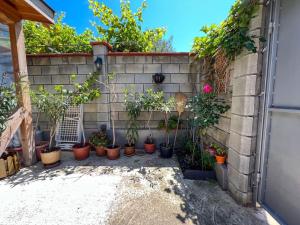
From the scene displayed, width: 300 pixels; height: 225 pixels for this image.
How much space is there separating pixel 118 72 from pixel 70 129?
189 cm

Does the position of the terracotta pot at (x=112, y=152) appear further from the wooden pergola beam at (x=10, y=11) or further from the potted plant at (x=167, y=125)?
the wooden pergola beam at (x=10, y=11)

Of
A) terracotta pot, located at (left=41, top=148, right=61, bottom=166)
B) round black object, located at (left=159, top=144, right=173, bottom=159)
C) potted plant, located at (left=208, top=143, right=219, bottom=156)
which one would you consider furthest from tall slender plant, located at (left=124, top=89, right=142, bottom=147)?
potted plant, located at (left=208, top=143, right=219, bottom=156)

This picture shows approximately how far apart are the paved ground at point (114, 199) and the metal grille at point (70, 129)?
924mm

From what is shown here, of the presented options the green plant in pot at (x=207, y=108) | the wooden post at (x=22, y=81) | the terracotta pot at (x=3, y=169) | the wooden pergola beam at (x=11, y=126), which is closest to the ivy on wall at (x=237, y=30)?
the green plant in pot at (x=207, y=108)

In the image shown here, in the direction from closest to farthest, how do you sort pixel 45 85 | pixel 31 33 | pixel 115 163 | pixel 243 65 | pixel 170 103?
pixel 243 65
pixel 115 163
pixel 170 103
pixel 45 85
pixel 31 33

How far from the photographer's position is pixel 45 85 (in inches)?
151

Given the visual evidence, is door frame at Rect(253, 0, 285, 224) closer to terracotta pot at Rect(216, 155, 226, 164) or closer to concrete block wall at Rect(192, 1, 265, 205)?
concrete block wall at Rect(192, 1, 265, 205)

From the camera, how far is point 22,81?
9.04ft

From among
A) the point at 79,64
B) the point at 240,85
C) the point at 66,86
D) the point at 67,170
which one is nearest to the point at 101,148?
the point at 67,170

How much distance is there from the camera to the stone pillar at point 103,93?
142 inches

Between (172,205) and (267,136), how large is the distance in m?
1.46

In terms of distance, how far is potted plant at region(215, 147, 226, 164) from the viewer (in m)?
2.47

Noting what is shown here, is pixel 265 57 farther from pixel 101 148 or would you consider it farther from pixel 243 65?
pixel 101 148

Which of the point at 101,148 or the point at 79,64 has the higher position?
the point at 79,64
